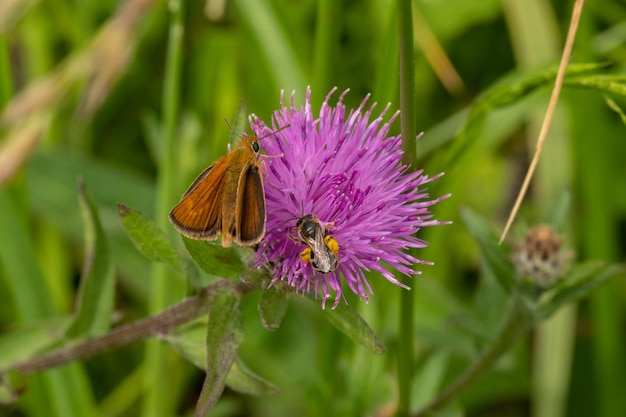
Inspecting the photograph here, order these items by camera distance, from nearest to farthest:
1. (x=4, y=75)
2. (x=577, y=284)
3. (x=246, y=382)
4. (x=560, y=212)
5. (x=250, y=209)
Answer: (x=250, y=209)
(x=246, y=382)
(x=577, y=284)
(x=560, y=212)
(x=4, y=75)

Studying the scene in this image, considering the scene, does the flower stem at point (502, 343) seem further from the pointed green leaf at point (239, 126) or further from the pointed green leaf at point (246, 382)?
the pointed green leaf at point (239, 126)

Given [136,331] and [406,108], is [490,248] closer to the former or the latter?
[406,108]

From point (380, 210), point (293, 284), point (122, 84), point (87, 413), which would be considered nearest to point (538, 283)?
point (380, 210)

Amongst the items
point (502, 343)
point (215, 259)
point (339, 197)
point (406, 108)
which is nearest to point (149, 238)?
point (215, 259)

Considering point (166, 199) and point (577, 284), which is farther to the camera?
point (166, 199)

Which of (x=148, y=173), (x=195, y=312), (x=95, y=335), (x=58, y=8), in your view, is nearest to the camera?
(x=195, y=312)

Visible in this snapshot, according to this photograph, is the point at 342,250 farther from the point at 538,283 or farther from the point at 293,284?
the point at 538,283
